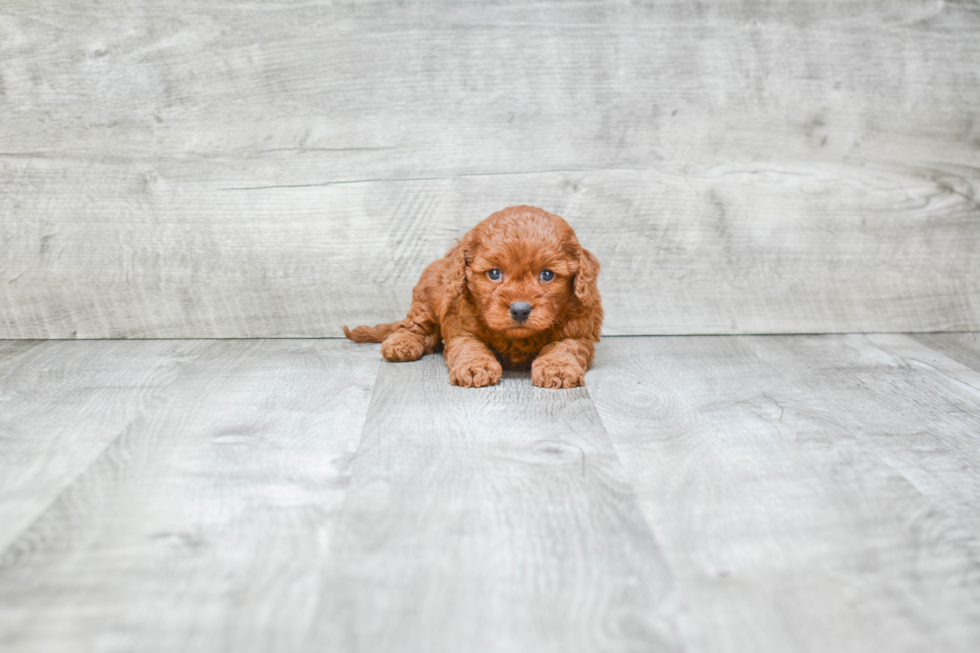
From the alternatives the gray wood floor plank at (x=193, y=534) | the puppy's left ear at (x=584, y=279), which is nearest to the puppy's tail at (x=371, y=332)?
the gray wood floor plank at (x=193, y=534)

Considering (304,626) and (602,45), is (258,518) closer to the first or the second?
(304,626)

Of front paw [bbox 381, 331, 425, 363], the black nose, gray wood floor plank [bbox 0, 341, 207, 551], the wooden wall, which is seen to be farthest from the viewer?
the wooden wall

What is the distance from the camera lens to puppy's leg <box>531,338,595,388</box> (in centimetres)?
202

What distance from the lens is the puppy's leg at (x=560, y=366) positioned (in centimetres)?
202

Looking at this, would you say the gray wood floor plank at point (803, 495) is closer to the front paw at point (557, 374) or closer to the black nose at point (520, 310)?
the front paw at point (557, 374)

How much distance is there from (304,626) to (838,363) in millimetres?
1867

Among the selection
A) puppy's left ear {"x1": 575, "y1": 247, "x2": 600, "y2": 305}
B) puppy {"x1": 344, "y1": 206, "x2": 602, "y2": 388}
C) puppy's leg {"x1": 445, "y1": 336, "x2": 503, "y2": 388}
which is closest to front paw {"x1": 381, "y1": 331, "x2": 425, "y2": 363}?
puppy {"x1": 344, "y1": 206, "x2": 602, "y2": 388}

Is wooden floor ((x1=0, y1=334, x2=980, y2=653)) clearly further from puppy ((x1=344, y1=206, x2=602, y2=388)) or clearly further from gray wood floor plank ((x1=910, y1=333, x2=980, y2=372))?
gray wood floor plank ((x1=910, y1=333, x2=980, y2=372))

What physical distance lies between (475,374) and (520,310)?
21 cm

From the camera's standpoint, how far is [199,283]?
2635 millimetres

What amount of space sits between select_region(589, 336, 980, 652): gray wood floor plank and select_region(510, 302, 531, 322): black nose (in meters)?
0.27

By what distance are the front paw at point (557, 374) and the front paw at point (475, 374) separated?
0.34 feet

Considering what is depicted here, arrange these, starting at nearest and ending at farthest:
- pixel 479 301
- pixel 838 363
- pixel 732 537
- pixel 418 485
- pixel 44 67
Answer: pixel 732 537 → pixel 418 485 → pixel 479 301 → pixel 838 363 → pixel 44 67

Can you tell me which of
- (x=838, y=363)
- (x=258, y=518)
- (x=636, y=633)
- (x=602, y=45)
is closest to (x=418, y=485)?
(x=258, y=518)
